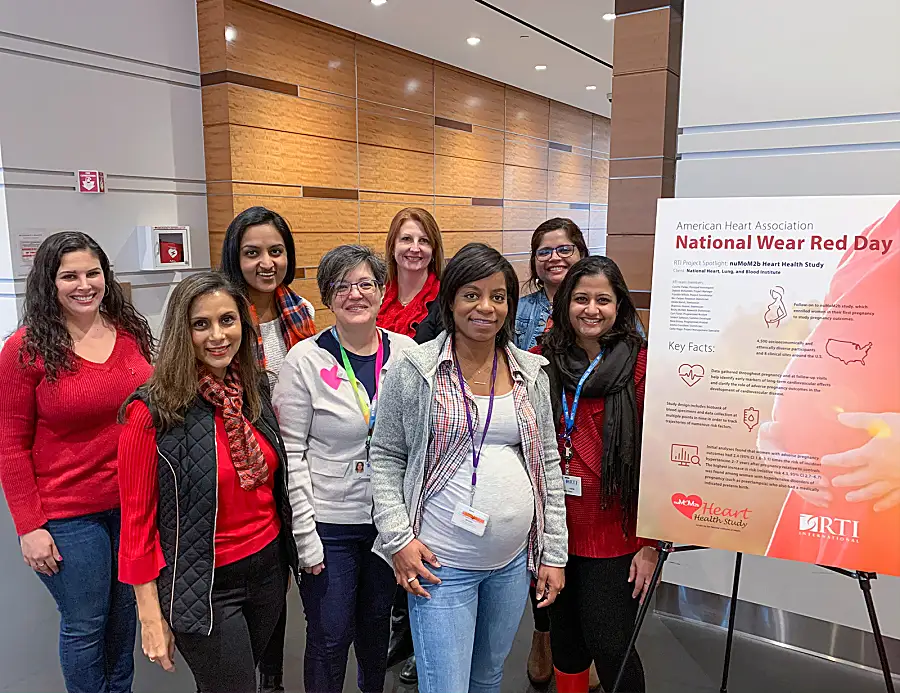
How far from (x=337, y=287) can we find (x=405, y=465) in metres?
0.60

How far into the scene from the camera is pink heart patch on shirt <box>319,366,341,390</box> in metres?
1.99

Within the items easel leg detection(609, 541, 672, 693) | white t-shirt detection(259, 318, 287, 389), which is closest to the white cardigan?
white t-shirt detection(259, 318, 287, 389)

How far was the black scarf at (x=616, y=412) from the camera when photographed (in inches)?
76.0

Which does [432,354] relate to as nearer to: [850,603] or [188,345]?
[188,345]

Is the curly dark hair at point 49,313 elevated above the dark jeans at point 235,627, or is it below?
above

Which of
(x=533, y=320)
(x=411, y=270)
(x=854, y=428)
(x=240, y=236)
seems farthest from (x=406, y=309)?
(x=854, y=428)

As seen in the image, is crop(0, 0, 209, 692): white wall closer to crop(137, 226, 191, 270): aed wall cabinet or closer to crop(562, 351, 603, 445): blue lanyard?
crop(137, 226, 191, 270): aed wall cabinet

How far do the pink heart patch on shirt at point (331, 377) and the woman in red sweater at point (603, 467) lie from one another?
2.13 ft

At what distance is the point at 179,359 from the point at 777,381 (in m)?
1.56

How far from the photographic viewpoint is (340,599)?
203cm

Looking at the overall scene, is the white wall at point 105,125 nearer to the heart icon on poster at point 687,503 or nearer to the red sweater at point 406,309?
the red sweater at point 406,309

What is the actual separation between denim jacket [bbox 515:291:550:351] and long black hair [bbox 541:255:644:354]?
2.53 ft

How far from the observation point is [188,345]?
Answer: 1.72 m

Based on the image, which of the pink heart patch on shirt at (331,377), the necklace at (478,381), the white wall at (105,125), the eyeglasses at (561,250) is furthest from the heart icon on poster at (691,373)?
the white wall at (105,125)
